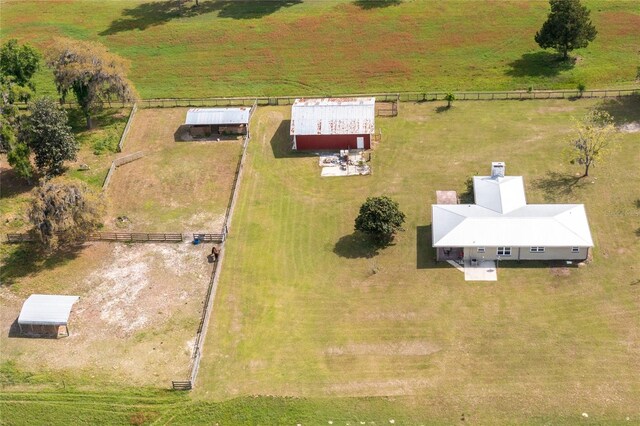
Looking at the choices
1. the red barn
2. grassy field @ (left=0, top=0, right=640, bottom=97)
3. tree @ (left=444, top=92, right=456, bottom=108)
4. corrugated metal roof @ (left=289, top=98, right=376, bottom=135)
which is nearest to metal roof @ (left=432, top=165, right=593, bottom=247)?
the red barn

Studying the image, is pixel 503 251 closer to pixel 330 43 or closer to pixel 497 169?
pixel 497 169

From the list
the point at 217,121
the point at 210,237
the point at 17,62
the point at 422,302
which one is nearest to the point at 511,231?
the point at 422,302

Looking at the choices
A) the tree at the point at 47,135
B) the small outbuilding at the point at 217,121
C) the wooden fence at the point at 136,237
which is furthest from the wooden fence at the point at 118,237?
the small outbuilding at the point at 217,121

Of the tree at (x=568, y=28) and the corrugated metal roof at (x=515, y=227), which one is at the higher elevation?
the tree at (x=568, y=28)

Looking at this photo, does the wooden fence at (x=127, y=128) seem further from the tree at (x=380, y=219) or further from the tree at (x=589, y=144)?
the tree at (x=589, y=144)

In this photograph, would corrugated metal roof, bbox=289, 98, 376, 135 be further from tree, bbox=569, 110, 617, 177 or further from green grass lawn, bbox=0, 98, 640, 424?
tree, bbox=569, 110, 617, 177

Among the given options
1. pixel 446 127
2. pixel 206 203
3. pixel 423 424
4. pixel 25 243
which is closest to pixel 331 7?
pixel 446 127
